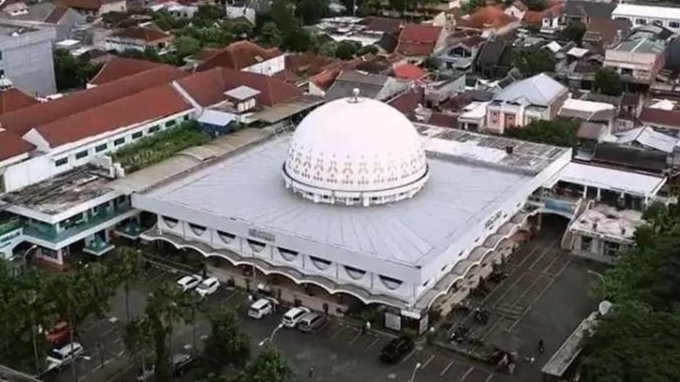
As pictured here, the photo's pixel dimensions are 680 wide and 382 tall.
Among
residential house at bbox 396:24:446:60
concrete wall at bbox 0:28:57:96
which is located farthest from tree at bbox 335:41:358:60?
concrete wall at bbox 0:28:57:96

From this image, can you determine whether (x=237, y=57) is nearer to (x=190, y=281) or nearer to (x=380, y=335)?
(x=190, y=281)


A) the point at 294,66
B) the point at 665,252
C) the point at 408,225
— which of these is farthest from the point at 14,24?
the point at 665,252

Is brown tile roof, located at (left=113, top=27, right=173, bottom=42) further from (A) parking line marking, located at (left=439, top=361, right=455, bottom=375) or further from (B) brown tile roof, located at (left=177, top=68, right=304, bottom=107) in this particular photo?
(A) parking line marking, located at (left=439, top=361, right=455, bottom=375)

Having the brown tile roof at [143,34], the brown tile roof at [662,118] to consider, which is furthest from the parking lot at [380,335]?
the brown tile roof at [143,34]

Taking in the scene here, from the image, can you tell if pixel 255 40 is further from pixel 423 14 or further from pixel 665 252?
pixel 665 252

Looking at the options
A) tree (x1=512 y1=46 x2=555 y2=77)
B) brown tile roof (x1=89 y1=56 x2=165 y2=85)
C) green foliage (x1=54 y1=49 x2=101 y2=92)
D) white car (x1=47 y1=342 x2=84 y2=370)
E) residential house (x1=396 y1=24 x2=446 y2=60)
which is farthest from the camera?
residential house (x1=396 y1=24 x2=446 y2=60)

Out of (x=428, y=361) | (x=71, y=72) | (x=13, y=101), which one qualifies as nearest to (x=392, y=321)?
(x=428, y=361)

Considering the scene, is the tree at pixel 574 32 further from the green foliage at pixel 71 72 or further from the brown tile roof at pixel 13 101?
the brown tile roof at pixel 13 101

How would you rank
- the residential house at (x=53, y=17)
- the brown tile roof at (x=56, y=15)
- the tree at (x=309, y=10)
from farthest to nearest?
the tree at (x=309, y=10) < the brown tile roof at (x=56, y=15) < the residential house at (x=53, y=17)
